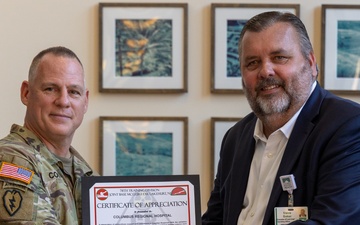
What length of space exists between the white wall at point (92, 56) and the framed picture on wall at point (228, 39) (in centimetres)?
4

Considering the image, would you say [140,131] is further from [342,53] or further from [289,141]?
[289,141]

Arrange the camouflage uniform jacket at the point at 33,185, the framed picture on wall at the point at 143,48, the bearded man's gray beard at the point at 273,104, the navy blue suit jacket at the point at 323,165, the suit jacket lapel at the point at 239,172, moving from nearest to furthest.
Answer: the navy blue suit jacket at the point at 323,165 < the camouflage uniform jacket at the point at 33,185 < the bearded man's gray beard at the point at 273,104 < the suit jacket lapel at the point at 239,172 < the framed picture on wall at the point at 143,48

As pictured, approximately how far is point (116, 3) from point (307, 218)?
199 centimetres

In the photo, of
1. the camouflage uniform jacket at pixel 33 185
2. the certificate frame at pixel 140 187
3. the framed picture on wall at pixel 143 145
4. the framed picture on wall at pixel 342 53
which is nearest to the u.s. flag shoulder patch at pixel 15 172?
the camouflage uniform jacket at pixel 33 185

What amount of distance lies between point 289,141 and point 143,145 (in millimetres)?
1541

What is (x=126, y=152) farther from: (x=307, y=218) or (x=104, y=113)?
(x=307, y=218)

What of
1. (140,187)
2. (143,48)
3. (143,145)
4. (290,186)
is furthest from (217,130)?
(290,186)

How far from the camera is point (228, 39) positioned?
371 cm

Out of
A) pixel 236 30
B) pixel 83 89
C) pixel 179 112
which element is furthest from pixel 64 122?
pixel 236 30

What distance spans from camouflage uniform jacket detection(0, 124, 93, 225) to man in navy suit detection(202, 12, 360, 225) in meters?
0.68

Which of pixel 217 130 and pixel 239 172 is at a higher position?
pixel 217 130

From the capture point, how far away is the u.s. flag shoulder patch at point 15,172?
225 centimetres

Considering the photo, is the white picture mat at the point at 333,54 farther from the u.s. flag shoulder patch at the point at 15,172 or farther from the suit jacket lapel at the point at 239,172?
the u.s. flag shoulder patch at the point at 15,172

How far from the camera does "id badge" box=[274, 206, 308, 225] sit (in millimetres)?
2237
